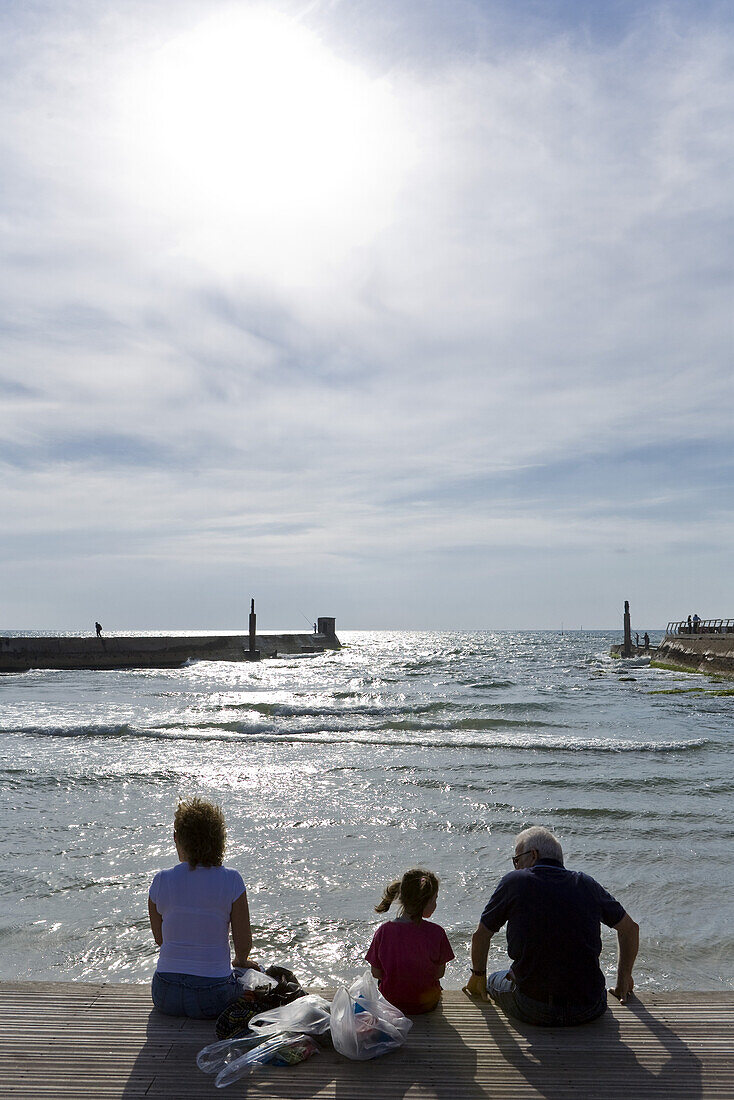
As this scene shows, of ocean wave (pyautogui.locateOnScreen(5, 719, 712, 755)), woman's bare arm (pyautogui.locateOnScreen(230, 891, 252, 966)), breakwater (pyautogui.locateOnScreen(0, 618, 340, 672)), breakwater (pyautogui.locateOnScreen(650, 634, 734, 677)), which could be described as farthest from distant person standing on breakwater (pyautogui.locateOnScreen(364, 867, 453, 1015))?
breakwater (pyautogui.locateOnScreen(0, 618, 340, 672))

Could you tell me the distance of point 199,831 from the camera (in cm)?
401

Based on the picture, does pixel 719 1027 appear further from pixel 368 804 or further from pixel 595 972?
pixel 368 804

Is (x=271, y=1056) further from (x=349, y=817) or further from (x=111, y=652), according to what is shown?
(x=111, y=652)

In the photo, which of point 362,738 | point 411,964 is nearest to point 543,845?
point 411,964

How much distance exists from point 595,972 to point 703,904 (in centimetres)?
447

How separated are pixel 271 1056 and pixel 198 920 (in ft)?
2.51

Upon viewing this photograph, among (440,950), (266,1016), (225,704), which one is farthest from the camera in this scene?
(225,704)

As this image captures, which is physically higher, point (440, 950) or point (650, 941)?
point (440, 950)

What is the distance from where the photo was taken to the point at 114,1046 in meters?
3.74

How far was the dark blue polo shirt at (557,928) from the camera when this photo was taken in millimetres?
3891

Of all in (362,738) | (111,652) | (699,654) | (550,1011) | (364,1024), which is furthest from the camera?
(111,652)

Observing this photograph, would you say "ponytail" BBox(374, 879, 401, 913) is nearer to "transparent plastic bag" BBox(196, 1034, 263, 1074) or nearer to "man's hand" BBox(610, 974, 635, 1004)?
"transparent plastic bag" BBox(196, 1034, 263, 1074)

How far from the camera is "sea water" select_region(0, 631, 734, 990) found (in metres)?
6.80

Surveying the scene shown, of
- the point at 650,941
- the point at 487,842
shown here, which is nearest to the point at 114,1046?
the point at 650,941
